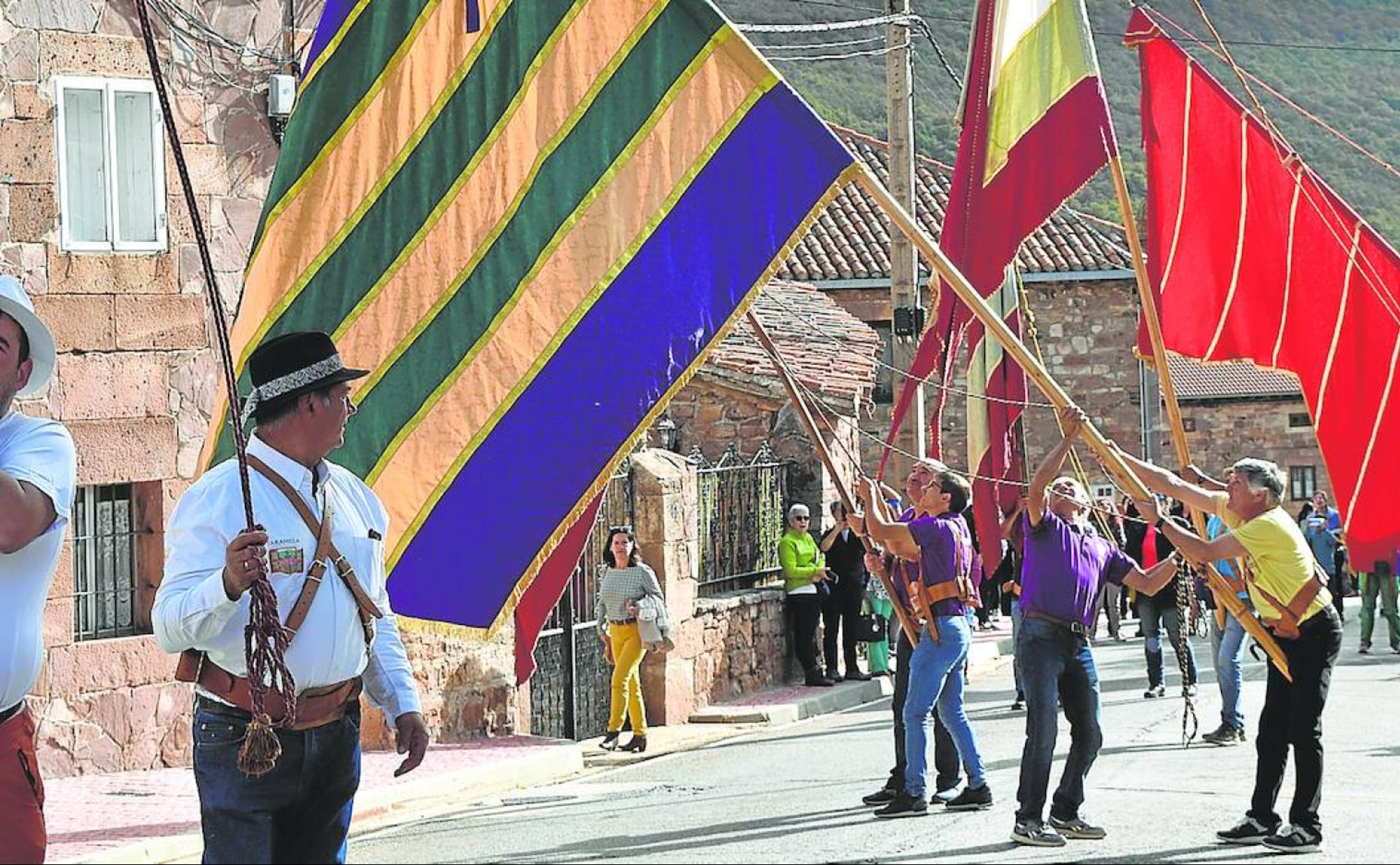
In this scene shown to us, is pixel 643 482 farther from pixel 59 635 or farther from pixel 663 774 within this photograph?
pixel 59 635

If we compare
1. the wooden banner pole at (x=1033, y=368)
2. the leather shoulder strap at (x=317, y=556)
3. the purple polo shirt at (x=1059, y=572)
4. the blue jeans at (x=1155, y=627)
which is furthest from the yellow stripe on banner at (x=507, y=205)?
the blue jeans at (x=1155, y=627)

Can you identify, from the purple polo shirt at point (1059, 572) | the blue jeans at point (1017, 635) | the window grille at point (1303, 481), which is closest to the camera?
the purple polo shirt at point (1059, 572)

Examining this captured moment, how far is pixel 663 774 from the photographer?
47.1 ft

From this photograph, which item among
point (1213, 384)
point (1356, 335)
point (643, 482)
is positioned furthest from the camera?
point (1213, 384)

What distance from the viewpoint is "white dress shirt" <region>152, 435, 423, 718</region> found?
5.28m

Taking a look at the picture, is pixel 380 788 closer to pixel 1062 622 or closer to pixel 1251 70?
pixel 1062 622

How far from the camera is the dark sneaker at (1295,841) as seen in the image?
959 cm

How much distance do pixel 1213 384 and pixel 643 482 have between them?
3921 centimetres

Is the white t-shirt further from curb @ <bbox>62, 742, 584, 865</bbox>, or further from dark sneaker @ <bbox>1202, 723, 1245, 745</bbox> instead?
dark sneaker @ <bbox>1202, 723, 1245, 745</bbox>

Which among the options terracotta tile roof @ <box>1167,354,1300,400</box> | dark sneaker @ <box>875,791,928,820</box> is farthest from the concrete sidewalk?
terracotta tile roof @ <box>1167,354,1300,400</box>

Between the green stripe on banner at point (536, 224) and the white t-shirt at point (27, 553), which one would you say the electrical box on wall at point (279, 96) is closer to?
the green stripe on banner at point (536, 224)

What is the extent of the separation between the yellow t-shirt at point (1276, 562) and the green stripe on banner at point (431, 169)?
4.18 m

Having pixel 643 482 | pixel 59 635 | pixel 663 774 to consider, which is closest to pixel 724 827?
pixel 663 774

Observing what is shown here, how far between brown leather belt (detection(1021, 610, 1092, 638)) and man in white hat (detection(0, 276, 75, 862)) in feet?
19.5
